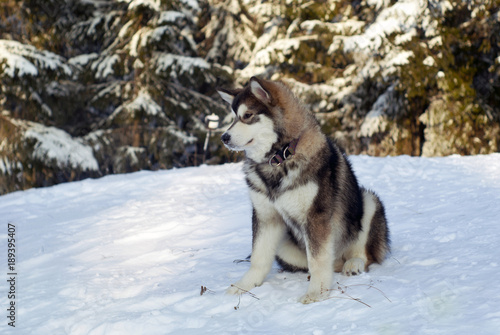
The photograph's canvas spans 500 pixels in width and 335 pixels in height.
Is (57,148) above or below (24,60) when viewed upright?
below

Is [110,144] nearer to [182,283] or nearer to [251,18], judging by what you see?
[251,18]

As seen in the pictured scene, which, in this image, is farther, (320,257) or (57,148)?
(57,148)

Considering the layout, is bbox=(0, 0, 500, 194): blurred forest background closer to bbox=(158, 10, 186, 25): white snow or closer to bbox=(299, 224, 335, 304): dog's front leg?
bbox=(158, 10, 186, 25): white snow

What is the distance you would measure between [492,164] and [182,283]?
6.37m

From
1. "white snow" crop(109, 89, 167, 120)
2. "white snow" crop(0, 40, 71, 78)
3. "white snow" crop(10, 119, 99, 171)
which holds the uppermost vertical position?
"white snow" crop(0, 40, 71, 78)

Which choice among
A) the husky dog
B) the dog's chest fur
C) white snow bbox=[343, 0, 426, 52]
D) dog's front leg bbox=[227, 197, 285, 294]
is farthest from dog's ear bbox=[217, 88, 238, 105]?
white snow bbox=[343, 0, 426, 52]

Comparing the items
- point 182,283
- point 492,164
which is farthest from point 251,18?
point 182,283

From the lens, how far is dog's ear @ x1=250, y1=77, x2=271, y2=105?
328 centimetres

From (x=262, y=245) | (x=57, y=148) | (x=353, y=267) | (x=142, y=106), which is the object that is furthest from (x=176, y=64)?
(x=353, y=267)

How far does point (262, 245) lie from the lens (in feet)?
11.3

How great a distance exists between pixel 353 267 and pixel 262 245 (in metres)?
0.73

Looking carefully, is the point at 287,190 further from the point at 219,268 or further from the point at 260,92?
the point at 219,268

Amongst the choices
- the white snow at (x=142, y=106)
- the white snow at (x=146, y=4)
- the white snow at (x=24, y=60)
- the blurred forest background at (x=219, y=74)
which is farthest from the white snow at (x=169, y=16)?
the white snow at (x=24, y=60)

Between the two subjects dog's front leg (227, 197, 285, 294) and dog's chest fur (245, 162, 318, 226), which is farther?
dog's front leg (227, 197, 285, 294)
